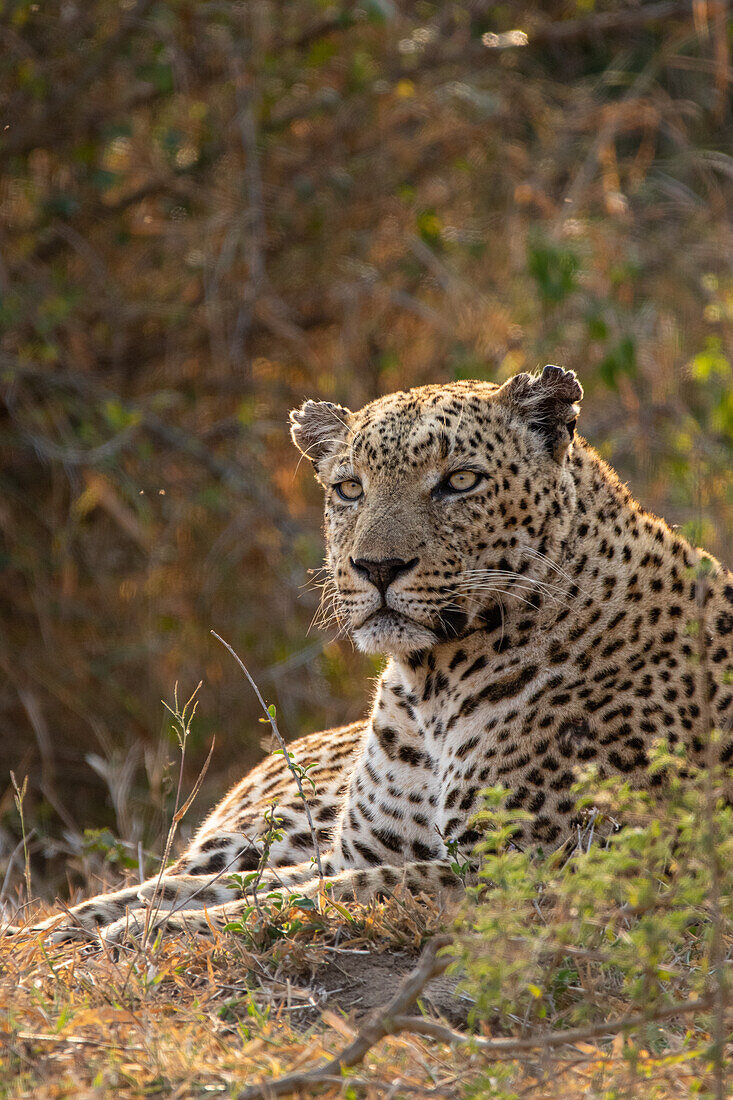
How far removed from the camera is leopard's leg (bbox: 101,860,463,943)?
4.20 metres

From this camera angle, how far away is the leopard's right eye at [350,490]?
4.98m

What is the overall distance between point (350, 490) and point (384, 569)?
0.56 meters

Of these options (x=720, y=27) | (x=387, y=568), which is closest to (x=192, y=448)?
(x=720, y=27)

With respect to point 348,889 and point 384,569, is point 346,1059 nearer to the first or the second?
point 348,889

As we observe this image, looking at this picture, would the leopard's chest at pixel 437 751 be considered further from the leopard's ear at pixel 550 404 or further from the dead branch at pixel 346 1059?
the dead branch at pixel 346 1059

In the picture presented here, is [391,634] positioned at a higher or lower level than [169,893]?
higher

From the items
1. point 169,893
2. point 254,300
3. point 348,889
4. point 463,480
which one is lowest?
point 169,893

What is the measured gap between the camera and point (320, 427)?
5.42 metres

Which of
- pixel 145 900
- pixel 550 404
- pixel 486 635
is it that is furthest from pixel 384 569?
pixel 145 900

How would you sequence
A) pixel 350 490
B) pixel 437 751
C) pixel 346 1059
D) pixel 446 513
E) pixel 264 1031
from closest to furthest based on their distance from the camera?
pixel 346 1059 < pixel 264 1031 < pixel 446 513 < pixel 437 751 < pixel 350 490

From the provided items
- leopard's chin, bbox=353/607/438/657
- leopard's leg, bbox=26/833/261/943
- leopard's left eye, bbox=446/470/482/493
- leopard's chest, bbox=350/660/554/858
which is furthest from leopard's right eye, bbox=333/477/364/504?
leopard's leg, bbox=26/833/261/943

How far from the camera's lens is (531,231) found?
9594 mm

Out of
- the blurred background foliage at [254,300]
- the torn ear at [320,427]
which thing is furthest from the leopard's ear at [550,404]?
the blurred background foliage at [254,300]

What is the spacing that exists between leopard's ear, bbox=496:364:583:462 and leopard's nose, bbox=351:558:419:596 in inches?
27.3
